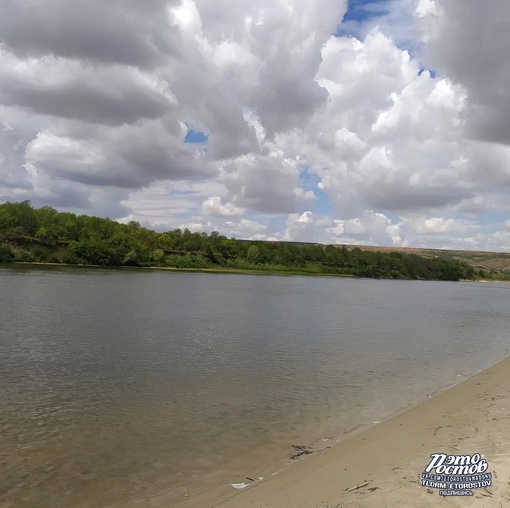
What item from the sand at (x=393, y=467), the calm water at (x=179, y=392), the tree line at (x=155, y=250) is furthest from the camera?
the tree line at (x=155, y=250)

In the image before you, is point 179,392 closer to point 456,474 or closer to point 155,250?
point 456,474

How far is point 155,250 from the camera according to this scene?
142 meters

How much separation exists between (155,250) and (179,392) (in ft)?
431

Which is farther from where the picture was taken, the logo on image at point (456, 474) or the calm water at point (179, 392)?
the calm water at point (179, 392)

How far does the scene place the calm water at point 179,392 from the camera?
27.5ft

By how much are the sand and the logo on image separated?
11 centimetres

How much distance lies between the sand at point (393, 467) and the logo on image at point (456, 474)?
109mm

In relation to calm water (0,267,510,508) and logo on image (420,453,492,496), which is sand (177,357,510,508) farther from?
calm water (0,267,510,508)

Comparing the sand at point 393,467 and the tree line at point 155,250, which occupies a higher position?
the tree line at point 155,250

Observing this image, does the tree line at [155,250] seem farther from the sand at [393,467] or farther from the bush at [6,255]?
the sand at [393,467]

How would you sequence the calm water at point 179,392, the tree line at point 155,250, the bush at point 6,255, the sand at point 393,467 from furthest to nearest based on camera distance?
1. the tree line at point 155,250
2. the bush at point 6,255
3. the calm water at point 179,392
4. the sand at point 393,467

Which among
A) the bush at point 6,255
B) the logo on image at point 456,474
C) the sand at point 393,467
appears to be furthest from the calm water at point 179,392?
the bush at point 6,255

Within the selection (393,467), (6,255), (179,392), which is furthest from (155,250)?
(393,467)

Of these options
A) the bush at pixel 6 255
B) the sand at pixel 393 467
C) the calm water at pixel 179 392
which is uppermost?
the bush at pixel 6 255
